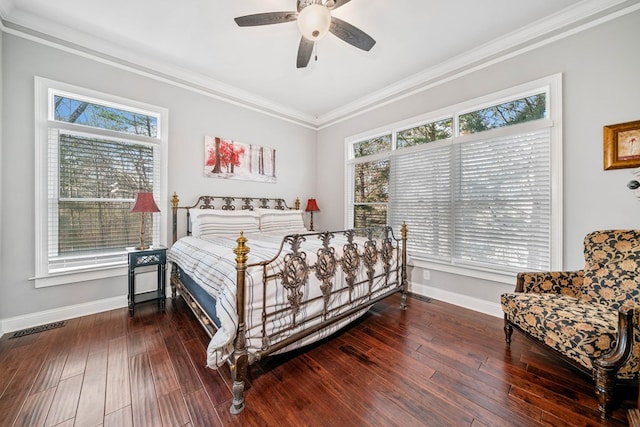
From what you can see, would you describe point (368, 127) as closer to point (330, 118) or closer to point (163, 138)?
point (330, 118)

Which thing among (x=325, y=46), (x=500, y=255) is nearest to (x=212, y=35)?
(x=325, y=46)

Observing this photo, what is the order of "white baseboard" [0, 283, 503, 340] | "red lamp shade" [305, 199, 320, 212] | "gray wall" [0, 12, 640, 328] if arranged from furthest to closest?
1. "red lamp shade" [305, 199, 320, 212]
2. "white baseboard" [0, 283, 503, 340]
3. "gray wall" [0, 12, 640, 328]

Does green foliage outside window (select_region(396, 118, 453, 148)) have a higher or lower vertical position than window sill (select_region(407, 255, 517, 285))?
higher

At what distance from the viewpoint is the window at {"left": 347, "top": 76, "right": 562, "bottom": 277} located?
2.52 meters

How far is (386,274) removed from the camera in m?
2.82

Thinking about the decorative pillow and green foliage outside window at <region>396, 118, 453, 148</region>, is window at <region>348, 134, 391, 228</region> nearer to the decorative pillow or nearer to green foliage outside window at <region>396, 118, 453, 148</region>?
green foliage outside window at <region>396, 118, 453, 148</region>

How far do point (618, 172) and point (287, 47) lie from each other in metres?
3.48

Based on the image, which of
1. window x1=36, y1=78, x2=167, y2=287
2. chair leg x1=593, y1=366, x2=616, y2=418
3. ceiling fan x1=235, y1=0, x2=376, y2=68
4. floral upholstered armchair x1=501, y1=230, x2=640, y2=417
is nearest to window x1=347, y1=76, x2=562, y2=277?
floral upholstered armchair x1=501, y1=230, x2=640, y2=417

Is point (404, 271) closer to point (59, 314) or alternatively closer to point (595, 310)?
point (595, 310)

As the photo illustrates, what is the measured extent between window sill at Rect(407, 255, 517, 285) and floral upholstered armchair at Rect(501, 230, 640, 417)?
57 cm

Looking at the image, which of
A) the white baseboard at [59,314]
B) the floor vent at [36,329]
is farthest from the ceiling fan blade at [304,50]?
the floor vent at [36,329]

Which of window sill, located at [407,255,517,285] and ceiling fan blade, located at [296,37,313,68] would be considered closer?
ceiling fan blade, located at [296,37,313,68]

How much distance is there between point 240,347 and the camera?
60.4 inches

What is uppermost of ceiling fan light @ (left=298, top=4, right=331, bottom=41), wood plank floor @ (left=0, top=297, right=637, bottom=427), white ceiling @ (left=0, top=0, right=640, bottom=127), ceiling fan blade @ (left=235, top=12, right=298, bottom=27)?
white ceiling @ (left=0, top=0, right=640, bottom=127)
